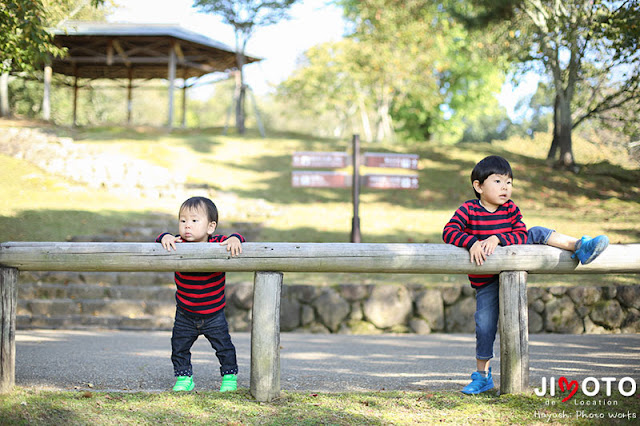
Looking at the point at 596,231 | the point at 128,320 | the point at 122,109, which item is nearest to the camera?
the point at 128,320

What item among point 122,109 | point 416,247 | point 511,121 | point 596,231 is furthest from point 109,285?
point 511,121

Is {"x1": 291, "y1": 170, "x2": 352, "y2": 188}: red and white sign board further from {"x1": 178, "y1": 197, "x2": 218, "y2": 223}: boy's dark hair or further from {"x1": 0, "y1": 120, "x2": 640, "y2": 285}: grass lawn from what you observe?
{"x1": 178, "y1": 197, "x2": 218, "y2": 223}: boy's dark hair

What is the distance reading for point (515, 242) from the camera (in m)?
3.38

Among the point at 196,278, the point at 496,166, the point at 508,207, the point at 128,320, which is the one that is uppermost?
the point at 496,166

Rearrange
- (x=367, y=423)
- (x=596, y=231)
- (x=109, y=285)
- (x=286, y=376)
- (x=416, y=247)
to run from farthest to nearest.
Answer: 1. (x=596, y=231)
2. (x=109, y=285)
3. (x=286, y=376)
4. (x=416, y=247)
5. (x=367, y=423)

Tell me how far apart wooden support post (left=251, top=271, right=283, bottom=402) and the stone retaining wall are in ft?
12.7

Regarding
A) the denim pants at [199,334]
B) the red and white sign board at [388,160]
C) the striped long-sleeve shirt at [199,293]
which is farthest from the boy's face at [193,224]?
the red and white sign board at [388,160]

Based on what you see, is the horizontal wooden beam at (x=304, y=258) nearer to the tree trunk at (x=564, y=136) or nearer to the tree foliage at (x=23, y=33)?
the tree foliage at (x=23, y=33)

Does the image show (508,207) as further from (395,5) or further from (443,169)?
(395,5)

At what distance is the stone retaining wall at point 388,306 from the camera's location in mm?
7090

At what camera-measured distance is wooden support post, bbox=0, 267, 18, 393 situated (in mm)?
3189

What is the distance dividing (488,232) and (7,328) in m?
2.92

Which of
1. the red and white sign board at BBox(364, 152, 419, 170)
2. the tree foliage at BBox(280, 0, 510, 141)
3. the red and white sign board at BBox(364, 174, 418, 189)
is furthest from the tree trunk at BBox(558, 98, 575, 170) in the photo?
the red and white sign board at BBox(364, 152, 419, 170)

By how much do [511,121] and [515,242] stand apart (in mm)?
53153
